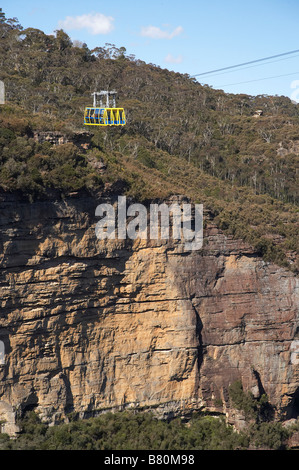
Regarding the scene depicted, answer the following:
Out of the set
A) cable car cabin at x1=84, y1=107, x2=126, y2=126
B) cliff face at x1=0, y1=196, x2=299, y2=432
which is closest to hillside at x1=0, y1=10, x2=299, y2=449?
cliff face at x1=0, y1=196, x2=299, y2=432

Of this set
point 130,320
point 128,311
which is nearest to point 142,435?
point 130,320

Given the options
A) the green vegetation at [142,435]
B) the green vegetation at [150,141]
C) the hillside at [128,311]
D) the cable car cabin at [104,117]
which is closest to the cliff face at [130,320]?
the hillside at [128,311]

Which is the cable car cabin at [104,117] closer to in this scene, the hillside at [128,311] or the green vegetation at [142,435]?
the hillside at [128,311]

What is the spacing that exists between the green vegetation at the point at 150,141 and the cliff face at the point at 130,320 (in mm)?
1660

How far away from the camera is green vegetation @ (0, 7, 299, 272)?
28.5 metres

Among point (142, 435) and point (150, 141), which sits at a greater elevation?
point (150, 141)

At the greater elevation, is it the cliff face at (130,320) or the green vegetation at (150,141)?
the green vegetation at (150,141)

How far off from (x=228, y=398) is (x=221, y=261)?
740cm

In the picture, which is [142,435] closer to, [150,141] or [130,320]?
[130,320]

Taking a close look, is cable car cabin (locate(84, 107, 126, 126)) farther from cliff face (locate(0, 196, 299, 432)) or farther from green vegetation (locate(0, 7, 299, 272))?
cliff face (locate(0, 196, 299, 432))

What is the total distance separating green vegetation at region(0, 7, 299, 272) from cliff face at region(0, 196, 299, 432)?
1660 millimetres

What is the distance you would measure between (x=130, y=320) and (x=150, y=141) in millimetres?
22623

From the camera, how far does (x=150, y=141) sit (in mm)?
48875

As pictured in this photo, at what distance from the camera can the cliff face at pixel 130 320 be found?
2652 centimetres
